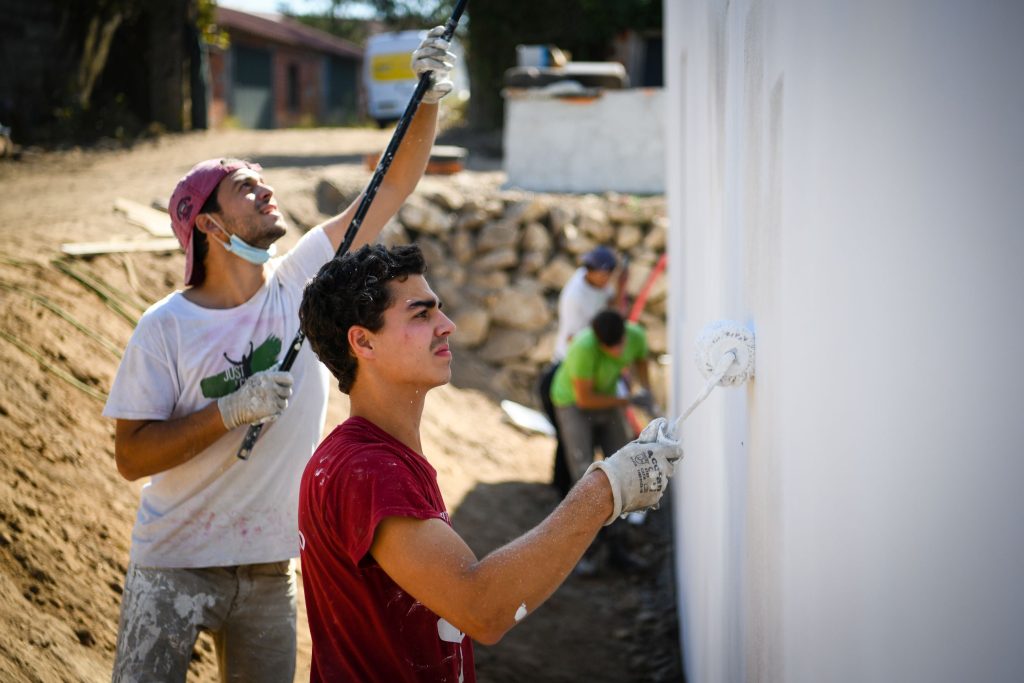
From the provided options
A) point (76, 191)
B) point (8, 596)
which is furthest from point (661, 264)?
point (8, 596)

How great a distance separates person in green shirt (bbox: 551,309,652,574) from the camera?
579 centimetres

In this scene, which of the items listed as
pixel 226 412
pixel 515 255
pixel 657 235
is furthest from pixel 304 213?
pixel 226 412

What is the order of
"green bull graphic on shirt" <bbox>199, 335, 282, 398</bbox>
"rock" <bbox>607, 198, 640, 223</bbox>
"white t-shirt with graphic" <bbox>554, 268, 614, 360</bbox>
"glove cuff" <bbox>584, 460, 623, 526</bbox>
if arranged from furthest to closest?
"rock" <bbox>607, 198, 640, 223</bbox>
"white t-shirt with graphic" <bbox>554, 268, 614, 360</bbox>
"green bull graphic on shirt" <bbox>199, 335, 282, 398</bbox>
"glove cuff" <bbox>584, 460, 623, 526</bbox>

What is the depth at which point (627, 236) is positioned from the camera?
985 centimetres

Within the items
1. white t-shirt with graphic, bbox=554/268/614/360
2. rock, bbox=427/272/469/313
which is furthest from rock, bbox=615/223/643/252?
white t-shirt with graphic, bbox=554/268/614/360

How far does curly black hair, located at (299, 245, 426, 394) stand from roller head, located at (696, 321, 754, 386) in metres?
0.63

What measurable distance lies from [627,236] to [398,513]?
8.47 metres

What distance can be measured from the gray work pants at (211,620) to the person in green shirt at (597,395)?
3275 mm

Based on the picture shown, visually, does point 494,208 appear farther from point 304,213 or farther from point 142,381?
point 142,381

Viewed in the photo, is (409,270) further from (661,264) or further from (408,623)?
(661,264)

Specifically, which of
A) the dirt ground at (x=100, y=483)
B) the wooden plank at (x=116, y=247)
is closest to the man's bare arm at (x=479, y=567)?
the dirt ground at (x=100, y=483)

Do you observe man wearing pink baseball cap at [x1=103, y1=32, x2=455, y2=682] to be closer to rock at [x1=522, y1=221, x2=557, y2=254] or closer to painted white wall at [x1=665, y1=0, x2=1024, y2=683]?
painted white wall at [x1=665, y1=0, x2=1024, y2=683]

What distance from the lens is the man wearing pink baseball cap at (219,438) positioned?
98.0 inches

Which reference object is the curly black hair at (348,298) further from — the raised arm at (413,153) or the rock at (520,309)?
the rock at (520,309)
